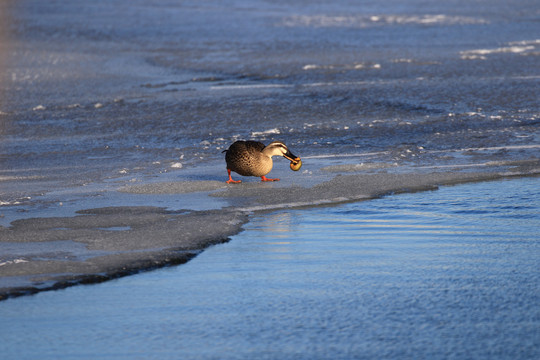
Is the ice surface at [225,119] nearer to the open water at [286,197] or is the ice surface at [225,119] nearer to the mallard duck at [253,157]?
the open water at [286,197]

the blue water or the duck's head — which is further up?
the duck's head

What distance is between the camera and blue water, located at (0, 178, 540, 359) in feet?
13.0

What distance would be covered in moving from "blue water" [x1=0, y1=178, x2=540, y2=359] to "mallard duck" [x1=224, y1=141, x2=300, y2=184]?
5.09 feet

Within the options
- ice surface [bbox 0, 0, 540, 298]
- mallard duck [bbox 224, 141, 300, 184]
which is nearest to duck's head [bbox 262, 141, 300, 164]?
mallard duck [bbox 224, 141, 300, 184]

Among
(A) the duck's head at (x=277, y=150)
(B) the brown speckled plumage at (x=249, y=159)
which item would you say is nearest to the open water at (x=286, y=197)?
(B) the brown speckled plumage at (x=249, y=159)

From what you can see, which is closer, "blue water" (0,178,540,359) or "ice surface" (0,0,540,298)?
"blue water" (0,178,540,359)

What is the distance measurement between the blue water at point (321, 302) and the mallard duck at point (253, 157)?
1550mm

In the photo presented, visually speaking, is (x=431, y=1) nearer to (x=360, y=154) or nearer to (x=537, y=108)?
(x=537, y=108)

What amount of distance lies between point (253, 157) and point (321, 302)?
3.31m

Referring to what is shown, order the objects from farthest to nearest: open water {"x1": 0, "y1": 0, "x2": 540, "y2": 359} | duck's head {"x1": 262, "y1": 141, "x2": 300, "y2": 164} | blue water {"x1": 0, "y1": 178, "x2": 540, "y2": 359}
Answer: duck's head {"x1": 262, "y1": 141, "x2": 300, "y2": 164} → open water {"x1": 0, "y1": 0, "x2": 540, "y2": 359} → blue water {"x1": 0, "y1": 178, "x2": 540, "y2": 359}

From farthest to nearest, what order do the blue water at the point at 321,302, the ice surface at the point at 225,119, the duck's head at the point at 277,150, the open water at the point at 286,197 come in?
1. the duck's head at the point at 277,150
2. the ice surface at the point at 225,119
3. the open water at the point at 286,197
4. the blue water at the point at 321,302

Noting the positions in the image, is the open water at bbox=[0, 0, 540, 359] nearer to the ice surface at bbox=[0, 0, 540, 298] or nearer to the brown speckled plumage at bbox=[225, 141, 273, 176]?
the ice surface at bbox=[0, 0, 540, 298]

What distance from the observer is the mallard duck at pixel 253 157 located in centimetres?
767

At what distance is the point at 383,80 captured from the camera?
47.6 feet
